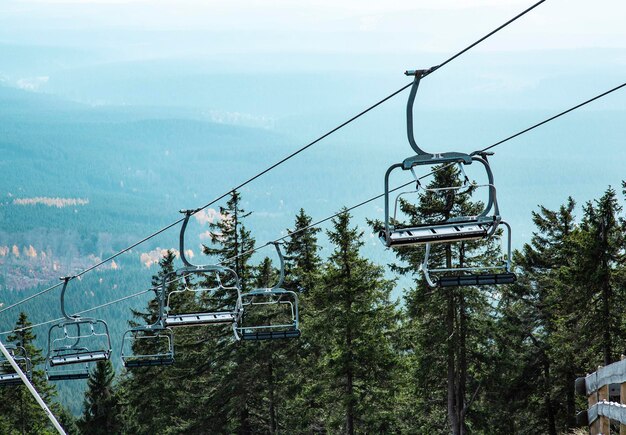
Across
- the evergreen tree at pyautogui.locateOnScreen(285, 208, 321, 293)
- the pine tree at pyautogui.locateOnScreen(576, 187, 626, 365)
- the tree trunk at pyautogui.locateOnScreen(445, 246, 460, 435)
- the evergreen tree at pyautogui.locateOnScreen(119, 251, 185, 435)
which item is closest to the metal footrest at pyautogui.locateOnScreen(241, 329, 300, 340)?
the pine tree at pyautogui.locateOnScreen(576, 187, 626, 365)

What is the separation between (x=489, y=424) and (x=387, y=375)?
4.70 meters

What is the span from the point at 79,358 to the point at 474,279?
9634 millimetres

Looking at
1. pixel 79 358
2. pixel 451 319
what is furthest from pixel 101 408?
pixel 79 358

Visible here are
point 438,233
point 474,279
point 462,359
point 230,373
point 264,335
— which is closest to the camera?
point 438,233

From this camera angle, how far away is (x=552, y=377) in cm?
4081

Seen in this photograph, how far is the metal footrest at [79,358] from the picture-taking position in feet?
70.7

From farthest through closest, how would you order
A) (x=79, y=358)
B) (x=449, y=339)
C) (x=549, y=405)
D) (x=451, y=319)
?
1. (x=549, y=405)
2. (x=451, y=319)
3. (x=449, y=339)
4. (x=79, y=358)

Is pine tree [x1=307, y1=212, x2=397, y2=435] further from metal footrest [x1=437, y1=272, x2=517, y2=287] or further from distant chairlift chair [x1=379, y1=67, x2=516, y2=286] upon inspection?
distant chairlift chair [x1=379, y1=67, x2=516, y2=286]

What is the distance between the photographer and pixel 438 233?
432 inches

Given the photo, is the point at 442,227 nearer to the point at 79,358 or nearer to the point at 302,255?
the point at 79,358

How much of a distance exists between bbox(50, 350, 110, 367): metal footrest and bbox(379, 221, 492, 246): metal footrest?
11.8 m

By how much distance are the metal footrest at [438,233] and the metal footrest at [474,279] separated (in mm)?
3155

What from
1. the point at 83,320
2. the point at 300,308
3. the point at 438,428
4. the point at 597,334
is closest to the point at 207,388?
the point at 300,308

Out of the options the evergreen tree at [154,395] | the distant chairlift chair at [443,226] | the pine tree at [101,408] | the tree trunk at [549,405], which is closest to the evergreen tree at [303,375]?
the evergreen tree at [154,395]
